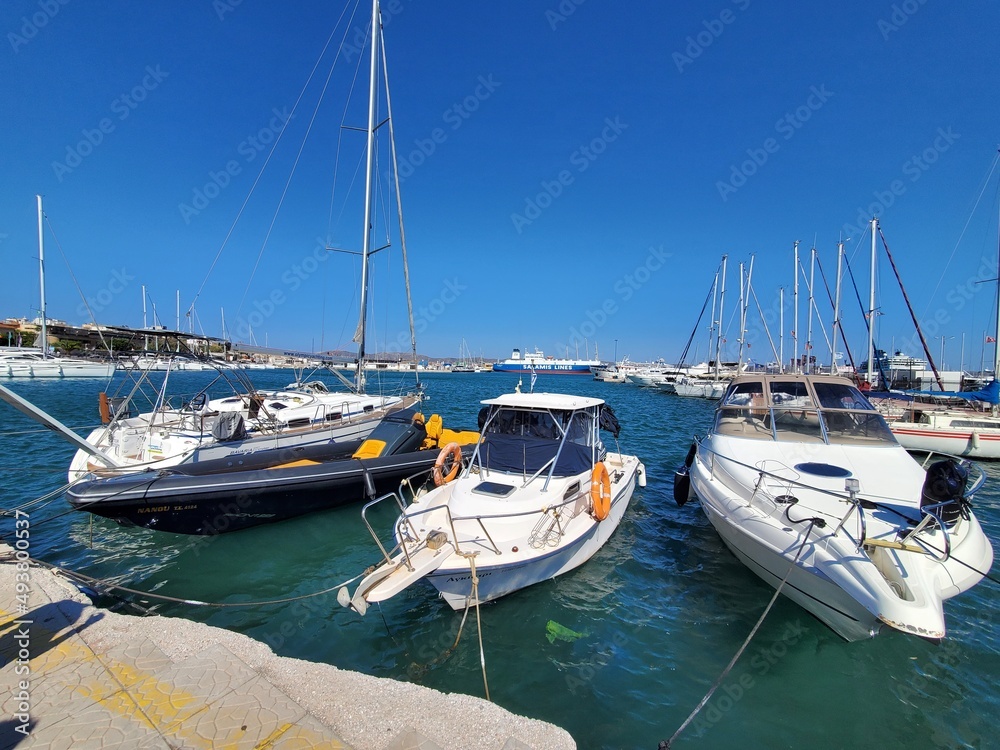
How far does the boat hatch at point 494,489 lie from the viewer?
6680 millimetres

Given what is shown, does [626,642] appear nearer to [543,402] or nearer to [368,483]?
[543,402]

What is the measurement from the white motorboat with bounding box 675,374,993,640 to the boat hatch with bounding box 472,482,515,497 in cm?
329

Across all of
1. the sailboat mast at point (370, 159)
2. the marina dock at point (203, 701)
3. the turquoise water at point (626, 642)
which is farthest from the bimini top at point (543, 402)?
the sailboat mast at point (370, 159)

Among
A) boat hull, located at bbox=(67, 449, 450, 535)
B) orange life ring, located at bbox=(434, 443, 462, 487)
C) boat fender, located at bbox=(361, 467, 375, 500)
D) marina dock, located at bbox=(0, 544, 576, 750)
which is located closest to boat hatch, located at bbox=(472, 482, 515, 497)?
orange life ring, located at bbox=(434, 443, 462, 487)

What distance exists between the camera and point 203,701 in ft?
11.2

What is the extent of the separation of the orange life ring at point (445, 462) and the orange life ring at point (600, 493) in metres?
2.64

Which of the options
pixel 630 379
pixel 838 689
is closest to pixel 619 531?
pixel 838 689

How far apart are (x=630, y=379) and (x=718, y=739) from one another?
74.3 meters

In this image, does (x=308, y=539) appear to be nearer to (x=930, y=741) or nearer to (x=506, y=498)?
(x=506, y=498)

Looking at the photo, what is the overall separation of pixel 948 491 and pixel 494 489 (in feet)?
18.1

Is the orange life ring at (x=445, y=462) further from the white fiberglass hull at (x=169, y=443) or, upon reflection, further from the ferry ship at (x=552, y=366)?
the ferry ship at (x=552, y=366)

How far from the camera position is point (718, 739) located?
411cm

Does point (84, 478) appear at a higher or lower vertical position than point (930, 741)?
higher

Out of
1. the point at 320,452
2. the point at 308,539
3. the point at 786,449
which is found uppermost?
the point at 786,449
